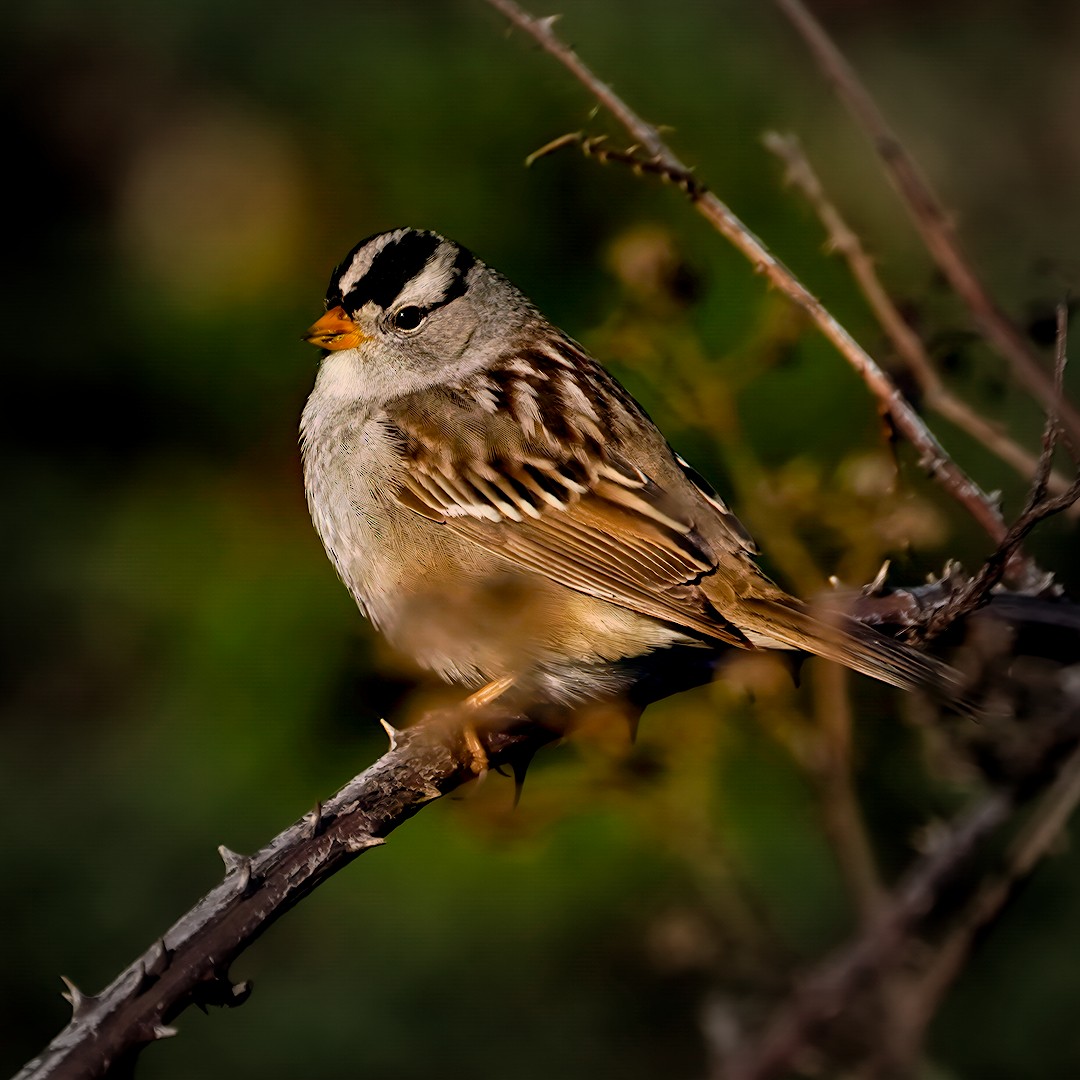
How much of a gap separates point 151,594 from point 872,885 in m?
3.30

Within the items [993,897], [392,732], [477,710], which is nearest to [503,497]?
[477,710]

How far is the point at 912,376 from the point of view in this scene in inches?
84.3

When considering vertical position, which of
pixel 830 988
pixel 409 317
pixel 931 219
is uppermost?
pixel 409 317

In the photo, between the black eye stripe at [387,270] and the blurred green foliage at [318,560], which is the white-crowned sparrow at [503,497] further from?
the blurred green foliage at [318,560]

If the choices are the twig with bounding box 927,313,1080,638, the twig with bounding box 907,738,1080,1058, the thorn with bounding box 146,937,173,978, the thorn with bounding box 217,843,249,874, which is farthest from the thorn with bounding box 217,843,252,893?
the twig with bounding box 927,313,1080,638

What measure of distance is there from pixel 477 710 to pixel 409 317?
2.88 feet

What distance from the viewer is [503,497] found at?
2.74 metres

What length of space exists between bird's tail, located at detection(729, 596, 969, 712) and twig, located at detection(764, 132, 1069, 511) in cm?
29

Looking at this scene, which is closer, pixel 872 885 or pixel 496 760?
pixel 872 885

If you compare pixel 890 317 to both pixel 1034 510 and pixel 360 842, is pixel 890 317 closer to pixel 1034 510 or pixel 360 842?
pixel 1034 510

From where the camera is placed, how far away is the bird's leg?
227 cm

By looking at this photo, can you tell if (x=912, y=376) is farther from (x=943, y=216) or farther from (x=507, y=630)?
(x=507, y=630)

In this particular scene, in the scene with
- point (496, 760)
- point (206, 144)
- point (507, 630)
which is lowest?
point (496, 760)

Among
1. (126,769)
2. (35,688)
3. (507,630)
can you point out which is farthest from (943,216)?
(35,688)
